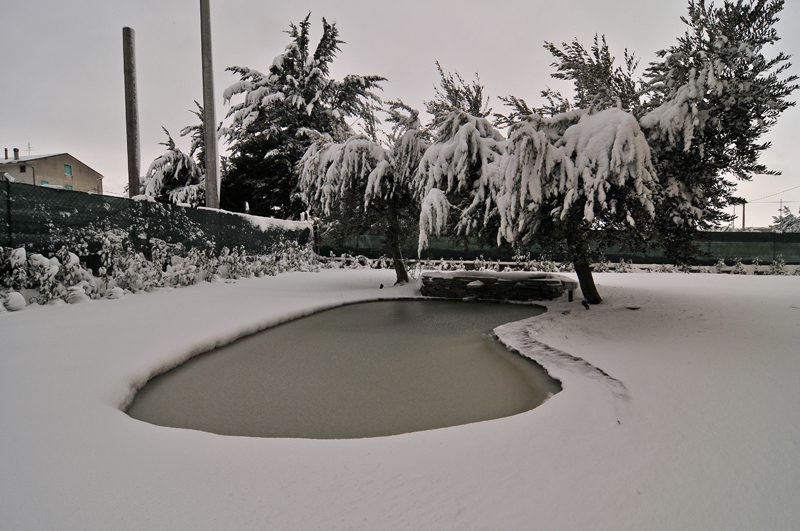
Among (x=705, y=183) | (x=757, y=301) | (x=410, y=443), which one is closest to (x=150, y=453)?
(x=410, y=443)

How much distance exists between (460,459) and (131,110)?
10232mm

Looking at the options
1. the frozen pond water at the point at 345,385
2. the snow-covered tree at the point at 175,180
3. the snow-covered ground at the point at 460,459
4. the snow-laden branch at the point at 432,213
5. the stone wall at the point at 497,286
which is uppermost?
the snow-covered tree at the point at 175,180

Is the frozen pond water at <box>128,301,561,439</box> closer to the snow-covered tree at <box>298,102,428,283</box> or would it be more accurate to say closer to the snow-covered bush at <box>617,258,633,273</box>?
the snow-covered tree at <box>298,102,428,283</box>

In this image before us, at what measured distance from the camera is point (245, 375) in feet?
10.8

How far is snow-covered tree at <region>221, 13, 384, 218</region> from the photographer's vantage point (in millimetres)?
16719

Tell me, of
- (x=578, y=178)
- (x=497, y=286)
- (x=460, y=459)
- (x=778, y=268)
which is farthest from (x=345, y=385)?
(x=778, y=268)

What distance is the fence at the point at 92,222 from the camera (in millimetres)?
5277

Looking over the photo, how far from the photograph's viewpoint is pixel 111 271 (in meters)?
6.52

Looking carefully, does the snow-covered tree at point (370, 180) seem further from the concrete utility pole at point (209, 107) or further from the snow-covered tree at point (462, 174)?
the concrete utility pole at point (209, 107)

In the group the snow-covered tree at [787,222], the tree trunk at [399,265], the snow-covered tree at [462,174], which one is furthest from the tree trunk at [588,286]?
the snow-covered tree at [787,222]

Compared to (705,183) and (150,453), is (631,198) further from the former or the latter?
(150,453)

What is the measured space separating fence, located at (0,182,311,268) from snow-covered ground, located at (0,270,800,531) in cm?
286

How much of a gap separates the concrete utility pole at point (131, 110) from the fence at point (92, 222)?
6.32ft

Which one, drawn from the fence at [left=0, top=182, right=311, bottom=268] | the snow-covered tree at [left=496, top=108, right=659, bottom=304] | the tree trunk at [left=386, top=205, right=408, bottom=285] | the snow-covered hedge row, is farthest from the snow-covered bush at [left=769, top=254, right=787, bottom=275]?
the fence at [left=0, top=182, right=311, bottom=268]
